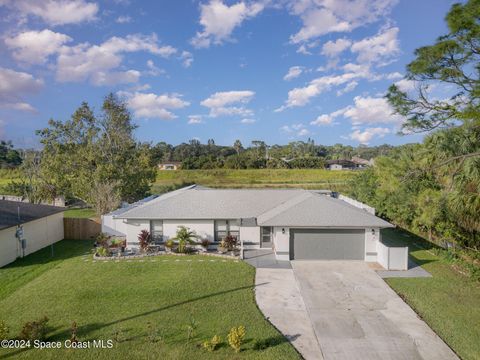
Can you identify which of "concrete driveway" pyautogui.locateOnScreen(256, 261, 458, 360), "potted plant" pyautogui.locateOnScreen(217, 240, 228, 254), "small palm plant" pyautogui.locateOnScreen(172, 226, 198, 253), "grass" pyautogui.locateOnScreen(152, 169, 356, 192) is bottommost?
"concrete driveway" pyautogui.locateOnScreen(256, 261, 458, 360)

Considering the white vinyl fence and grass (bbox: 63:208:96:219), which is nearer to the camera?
the white vinyl fence

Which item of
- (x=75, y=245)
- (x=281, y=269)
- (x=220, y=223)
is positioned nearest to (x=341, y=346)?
(x=281, y=269)

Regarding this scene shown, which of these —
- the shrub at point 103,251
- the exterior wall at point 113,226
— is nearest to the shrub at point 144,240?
the shrub at point 103,251

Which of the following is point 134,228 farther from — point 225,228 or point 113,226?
point 225,228

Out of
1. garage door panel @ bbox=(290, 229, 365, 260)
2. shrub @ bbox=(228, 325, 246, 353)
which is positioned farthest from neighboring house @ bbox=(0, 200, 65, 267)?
garage door panel @ bbox=(290, 229, 365, 260)

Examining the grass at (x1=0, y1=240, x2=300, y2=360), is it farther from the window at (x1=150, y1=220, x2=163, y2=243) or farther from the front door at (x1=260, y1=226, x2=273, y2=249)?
the front door at (x1=260, y1=226, x2=273, y2=249)

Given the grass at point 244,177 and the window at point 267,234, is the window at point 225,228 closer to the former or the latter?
the window at point 267,234
